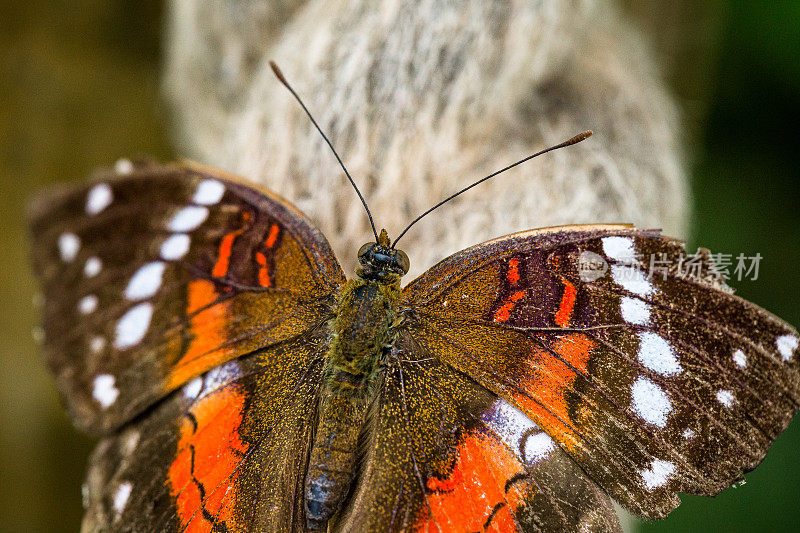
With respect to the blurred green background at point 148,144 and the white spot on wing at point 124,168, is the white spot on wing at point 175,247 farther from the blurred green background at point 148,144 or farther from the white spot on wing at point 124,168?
the blurred green background at point 148,144

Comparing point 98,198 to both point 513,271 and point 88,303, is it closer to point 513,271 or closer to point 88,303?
point 88,303

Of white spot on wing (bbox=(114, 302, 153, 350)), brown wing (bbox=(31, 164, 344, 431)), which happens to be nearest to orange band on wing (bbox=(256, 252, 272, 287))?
brown wing (bbox=(31, 164, 344, 431))

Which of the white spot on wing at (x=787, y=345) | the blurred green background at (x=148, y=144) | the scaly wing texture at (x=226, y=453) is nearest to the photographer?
the white spot on wing at (x=787, y=345)

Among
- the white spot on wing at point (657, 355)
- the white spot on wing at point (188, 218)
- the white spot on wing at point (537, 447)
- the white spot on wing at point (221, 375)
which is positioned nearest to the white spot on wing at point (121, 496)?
the white spot on wing at point (221, 375)

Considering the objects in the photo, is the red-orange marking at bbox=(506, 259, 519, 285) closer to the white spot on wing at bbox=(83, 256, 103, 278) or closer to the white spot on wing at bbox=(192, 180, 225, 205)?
the white spot on wing at bbox=(192, 180, 225, 205)

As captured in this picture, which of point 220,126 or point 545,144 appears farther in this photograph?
point 220,126

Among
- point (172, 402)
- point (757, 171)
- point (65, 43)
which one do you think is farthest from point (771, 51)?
point (65, 43)

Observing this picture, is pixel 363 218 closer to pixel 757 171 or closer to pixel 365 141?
pixel 365 141
